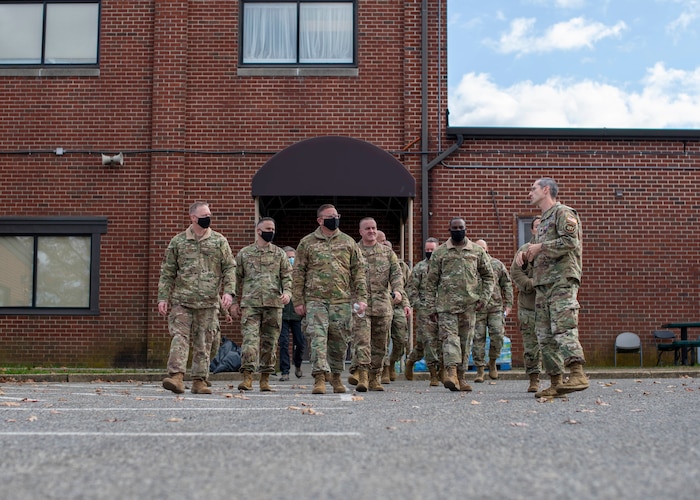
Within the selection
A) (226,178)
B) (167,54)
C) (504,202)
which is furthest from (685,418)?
(167,54)

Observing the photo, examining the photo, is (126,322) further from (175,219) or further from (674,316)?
(674,316)

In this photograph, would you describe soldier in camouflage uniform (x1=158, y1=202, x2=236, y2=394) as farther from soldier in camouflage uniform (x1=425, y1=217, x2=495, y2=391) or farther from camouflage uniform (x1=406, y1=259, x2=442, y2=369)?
camouflage uniform (x1=406, y1=259, x2=442, y2=369)

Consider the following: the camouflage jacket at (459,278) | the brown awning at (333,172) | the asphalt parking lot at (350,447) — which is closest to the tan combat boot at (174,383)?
the asphalt parking lot at (350,447)

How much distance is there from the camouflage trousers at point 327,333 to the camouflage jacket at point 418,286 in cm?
283

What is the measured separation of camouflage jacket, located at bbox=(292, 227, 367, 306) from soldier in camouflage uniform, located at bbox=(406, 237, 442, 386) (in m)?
1.44

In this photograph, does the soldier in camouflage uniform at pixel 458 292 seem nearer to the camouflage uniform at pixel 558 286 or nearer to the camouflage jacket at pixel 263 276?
the camouflage uniform at pixel 558 286

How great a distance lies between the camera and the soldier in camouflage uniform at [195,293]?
11000 millimetres

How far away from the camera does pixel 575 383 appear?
954 cm

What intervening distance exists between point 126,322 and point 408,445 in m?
11.9

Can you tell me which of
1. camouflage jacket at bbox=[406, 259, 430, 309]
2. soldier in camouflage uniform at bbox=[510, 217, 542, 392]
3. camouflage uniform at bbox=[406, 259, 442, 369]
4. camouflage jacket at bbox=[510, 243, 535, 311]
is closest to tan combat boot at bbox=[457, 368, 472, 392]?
camouflage uniform at bbox=[406, 259, 442, 369]

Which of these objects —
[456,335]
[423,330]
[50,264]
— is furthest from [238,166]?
[456,335]

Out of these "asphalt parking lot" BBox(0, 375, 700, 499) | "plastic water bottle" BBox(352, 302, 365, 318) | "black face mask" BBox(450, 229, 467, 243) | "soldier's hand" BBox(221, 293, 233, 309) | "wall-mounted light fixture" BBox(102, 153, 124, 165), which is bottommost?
"asphalt parking lot" BBox(0, 375, 700, 499)

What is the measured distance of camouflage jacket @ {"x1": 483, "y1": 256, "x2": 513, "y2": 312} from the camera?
14.2 metres

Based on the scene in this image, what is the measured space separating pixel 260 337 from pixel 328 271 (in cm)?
133
